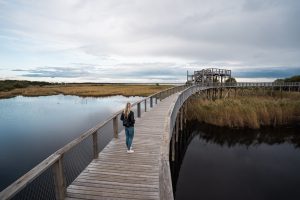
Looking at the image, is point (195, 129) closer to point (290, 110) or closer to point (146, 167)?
point (290, 110)

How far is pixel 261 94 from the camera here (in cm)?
4262

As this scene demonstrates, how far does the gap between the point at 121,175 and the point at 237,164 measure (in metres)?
10.1

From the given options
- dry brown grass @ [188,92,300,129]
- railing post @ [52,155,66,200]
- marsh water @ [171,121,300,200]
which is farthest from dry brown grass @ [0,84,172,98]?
railing post @ [52,155,66,200]

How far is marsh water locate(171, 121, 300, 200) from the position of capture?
10.4 meters

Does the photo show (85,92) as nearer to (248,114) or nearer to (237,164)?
(248,114)

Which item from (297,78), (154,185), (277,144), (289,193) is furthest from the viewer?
(297,78)

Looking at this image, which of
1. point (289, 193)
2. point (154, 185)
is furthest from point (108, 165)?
point (289, 193)

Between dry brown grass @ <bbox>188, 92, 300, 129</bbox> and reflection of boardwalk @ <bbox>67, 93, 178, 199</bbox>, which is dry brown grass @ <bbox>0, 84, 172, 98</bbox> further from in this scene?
reflection of boardwalk @ <bbox>67, 93, 178, 199</bbox>

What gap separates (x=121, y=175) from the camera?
18.2ft

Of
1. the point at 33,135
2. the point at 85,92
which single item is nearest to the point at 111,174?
the point at 33,135

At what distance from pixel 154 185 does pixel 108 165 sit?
5.48ft

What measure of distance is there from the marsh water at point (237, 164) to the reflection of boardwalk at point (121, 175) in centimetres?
451

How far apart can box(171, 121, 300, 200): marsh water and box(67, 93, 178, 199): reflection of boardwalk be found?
4.51 meters

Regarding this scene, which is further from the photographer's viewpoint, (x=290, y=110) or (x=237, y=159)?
(x=290, y=110)
